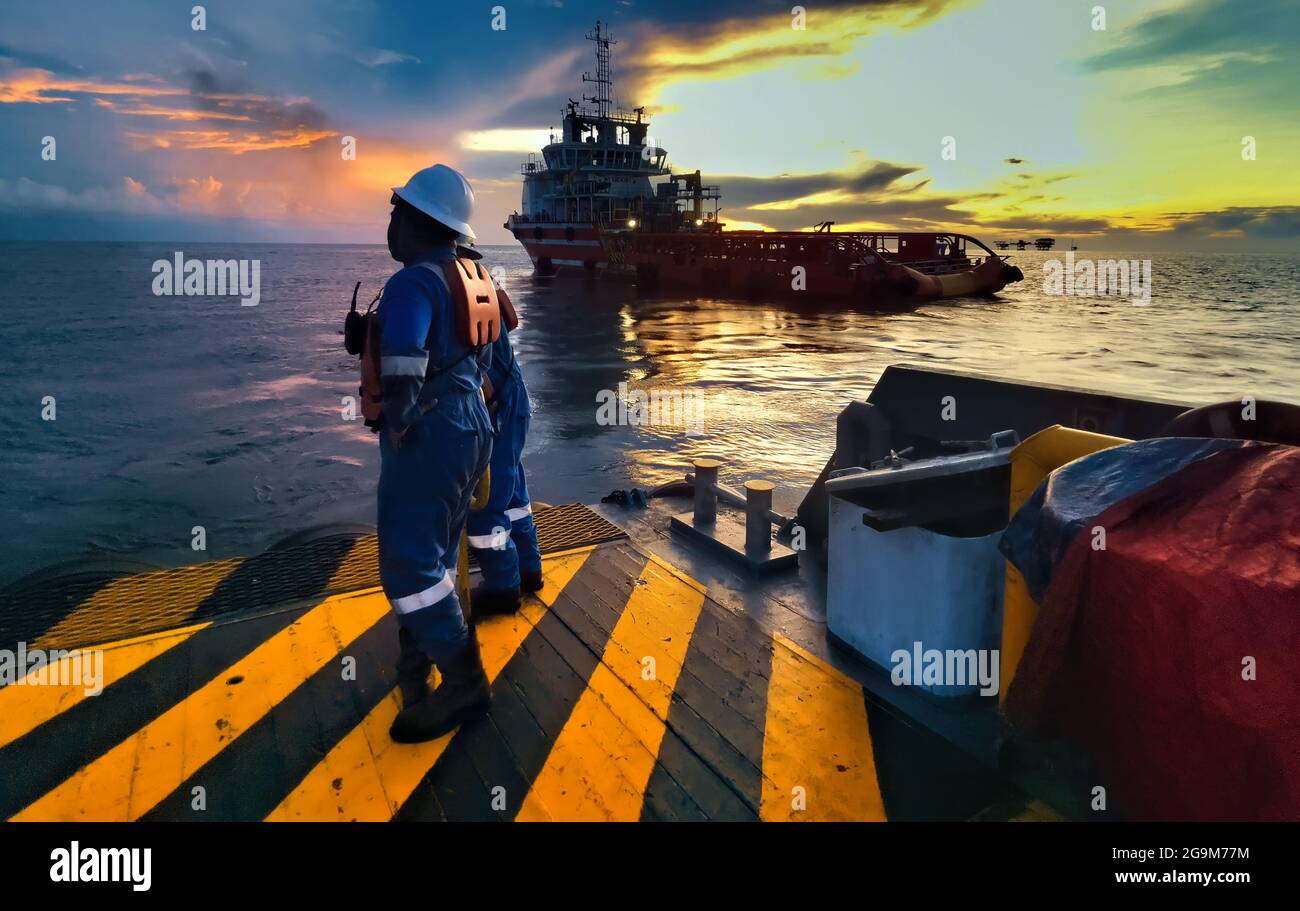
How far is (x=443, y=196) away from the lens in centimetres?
282

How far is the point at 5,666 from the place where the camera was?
126 inches

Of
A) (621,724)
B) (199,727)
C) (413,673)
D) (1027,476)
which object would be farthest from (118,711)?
(1027,476)

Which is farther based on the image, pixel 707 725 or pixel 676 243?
pixel 676 243

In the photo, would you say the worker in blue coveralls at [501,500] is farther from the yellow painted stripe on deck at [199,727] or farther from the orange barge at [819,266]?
the orange barge at [819,266]

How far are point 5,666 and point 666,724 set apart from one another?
2865mm

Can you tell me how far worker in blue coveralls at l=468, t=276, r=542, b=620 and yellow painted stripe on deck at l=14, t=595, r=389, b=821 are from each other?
0.60 m

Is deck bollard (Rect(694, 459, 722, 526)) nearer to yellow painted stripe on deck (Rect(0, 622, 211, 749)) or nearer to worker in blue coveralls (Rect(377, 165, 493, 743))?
worker in blue coveralls (Rect(377, 165, 493, 743))

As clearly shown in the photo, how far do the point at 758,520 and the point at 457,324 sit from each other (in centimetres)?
210

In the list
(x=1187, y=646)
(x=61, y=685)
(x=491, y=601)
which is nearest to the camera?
(x=1187, y=646)

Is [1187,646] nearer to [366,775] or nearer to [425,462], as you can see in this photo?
[425,462]

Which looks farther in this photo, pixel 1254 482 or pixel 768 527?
pixel 768 527

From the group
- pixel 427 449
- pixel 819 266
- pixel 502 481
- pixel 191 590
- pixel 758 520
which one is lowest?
pixel 191 590
